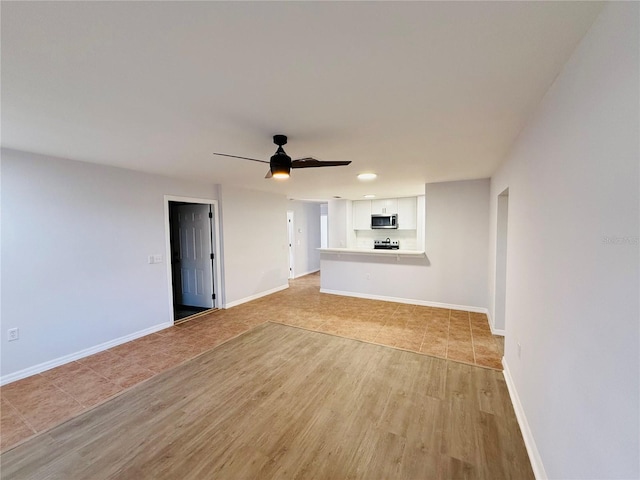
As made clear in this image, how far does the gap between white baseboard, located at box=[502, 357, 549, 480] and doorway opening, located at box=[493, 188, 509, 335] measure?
1282 mm

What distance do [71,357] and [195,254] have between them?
2412 millimetres

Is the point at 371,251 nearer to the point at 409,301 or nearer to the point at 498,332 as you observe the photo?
the point at 409,301

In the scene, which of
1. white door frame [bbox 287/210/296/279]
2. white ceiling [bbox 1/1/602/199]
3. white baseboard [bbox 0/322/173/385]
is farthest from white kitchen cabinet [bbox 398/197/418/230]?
white baseboard [bbox 0/322/173/385]

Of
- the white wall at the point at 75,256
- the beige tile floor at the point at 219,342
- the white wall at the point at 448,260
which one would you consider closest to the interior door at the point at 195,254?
the beige tile floor at the point at 219,342

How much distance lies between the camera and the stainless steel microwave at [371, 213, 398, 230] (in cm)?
734

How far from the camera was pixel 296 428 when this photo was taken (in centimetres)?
209

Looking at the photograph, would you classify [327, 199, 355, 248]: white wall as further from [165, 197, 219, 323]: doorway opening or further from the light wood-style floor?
the light wood-style floor

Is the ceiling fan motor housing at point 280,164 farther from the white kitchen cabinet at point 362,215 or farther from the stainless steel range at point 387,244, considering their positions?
the stainless steel range at point 387,244

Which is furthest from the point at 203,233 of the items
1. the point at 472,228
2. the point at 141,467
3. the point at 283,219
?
the point at 472,228

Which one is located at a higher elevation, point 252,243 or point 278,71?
point 278,71

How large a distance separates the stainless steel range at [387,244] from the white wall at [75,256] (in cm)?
558

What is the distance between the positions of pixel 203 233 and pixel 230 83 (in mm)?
4052

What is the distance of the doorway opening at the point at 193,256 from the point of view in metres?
5.04

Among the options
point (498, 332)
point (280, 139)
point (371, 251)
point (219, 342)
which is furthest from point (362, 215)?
point (280, 139)
